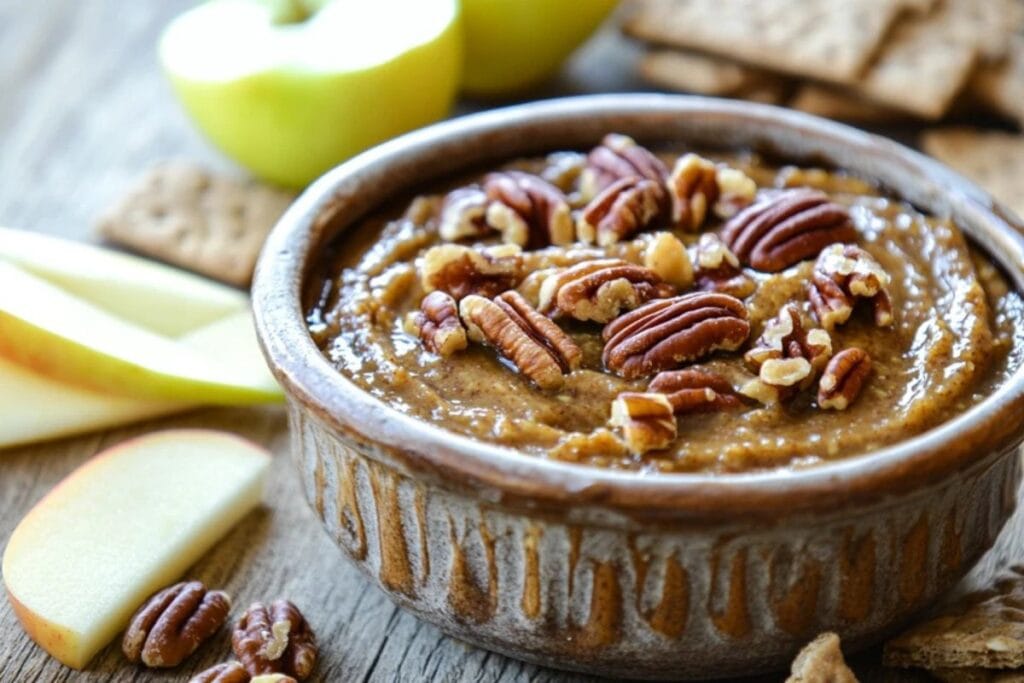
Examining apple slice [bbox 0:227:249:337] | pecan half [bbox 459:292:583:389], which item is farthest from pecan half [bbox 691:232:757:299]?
apple slice [bbox 0:227:249:337]

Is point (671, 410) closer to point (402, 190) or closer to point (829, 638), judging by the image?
point (829, 638)

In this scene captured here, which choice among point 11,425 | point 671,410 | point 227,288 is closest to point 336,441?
point 671,410

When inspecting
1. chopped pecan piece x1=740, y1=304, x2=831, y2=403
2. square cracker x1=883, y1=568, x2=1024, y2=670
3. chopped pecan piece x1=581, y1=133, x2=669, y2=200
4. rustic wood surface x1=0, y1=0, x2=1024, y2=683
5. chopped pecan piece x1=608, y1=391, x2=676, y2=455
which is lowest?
rustic wood surface x1=0, y1=0, x2=1024, y2=683

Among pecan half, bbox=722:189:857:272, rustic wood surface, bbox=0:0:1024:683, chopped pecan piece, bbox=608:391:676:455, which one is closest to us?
chopped pecan piece, bbox=608:391:676:455

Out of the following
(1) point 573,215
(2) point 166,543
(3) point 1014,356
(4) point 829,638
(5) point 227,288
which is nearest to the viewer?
(4) point 829,638

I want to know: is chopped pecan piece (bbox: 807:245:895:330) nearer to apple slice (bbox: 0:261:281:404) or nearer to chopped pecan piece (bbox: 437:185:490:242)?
chopped pecan piece (bbox: 437:185:490:242)

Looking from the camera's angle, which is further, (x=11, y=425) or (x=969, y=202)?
(x=11, y=425)

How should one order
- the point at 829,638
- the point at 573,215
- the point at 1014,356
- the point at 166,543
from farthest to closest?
the point at 573,215, the point at 166,543, the point at 1014,356, the point at 829,638
